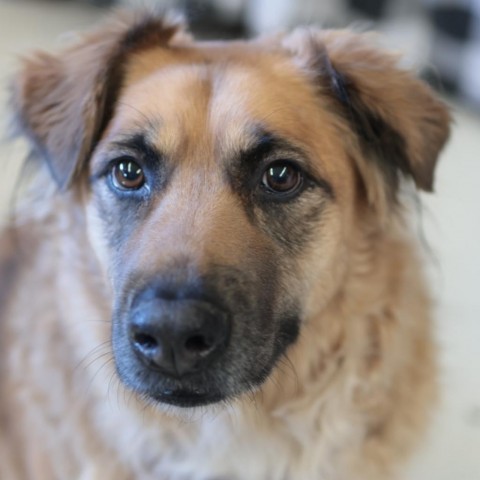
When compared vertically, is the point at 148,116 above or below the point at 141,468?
above

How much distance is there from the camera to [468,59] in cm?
335

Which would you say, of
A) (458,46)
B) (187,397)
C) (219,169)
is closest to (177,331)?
(187,397)

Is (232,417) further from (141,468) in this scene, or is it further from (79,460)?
(79,460)

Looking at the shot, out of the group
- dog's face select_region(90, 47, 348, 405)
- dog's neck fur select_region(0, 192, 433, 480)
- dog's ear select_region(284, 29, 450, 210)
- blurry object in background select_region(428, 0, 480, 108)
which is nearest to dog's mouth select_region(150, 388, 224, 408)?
dog's face select_region(90, 47, 348, 405)

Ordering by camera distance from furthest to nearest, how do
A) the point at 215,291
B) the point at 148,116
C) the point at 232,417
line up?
the point at 232,417 < the point at 148,116 < the point at 215,291

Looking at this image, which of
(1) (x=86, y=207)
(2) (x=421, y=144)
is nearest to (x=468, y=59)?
(2) (x=421, y=144)

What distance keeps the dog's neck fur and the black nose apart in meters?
0.29

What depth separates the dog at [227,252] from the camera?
133cm

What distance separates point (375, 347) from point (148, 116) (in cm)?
61

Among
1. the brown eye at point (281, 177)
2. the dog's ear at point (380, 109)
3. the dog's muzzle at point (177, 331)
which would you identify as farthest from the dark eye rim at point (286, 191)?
the dog's muzzle at point (177, 331)

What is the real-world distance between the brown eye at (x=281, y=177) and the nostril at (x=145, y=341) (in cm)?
35

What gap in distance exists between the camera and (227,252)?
129 centimetres

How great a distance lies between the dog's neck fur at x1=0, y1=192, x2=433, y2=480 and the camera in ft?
5.03

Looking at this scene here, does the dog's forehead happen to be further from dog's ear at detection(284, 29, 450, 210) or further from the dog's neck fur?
the dog's neck fur
